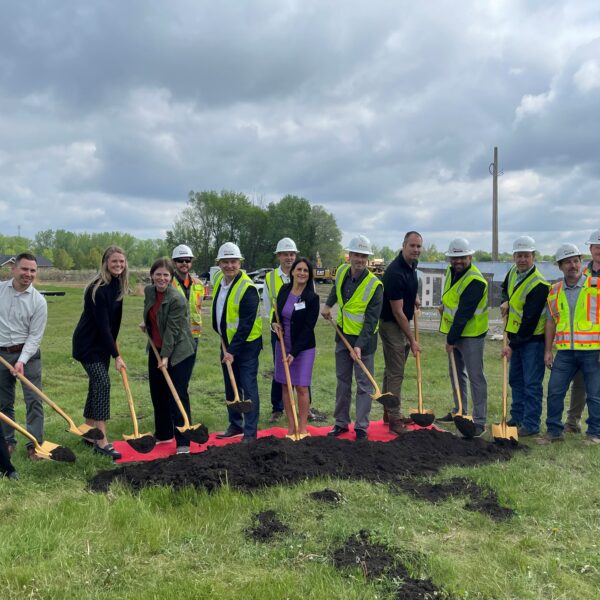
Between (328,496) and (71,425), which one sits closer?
(328,496)

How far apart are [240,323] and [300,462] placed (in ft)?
5.18

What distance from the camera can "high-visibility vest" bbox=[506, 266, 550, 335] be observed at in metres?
6.05

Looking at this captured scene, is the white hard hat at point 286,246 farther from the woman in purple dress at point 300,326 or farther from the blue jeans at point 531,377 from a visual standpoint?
the blue jeans at point 531,377

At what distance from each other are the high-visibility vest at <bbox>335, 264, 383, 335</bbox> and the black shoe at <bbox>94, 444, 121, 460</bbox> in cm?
259

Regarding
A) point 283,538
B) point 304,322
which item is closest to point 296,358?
point 304,322

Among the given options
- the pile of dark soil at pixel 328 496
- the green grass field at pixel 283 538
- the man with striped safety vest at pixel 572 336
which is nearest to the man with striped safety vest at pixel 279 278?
the green grass field at pixel 283 538

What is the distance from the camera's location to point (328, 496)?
3.99 metres

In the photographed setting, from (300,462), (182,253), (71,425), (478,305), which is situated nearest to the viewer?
(300,462)

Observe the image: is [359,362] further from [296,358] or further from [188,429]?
[188,429]

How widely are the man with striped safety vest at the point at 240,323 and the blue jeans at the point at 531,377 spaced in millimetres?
3019

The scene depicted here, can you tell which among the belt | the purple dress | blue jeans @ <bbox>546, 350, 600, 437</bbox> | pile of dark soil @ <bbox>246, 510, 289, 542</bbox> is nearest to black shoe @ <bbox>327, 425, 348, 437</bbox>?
the purple dress

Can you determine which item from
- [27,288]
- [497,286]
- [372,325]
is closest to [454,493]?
[372,325]

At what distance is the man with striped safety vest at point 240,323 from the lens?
5.55 m

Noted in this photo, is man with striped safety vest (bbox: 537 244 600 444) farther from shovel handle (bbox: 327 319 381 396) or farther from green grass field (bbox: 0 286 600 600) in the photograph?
shovel handle (bbox: 327 319 381 396)
